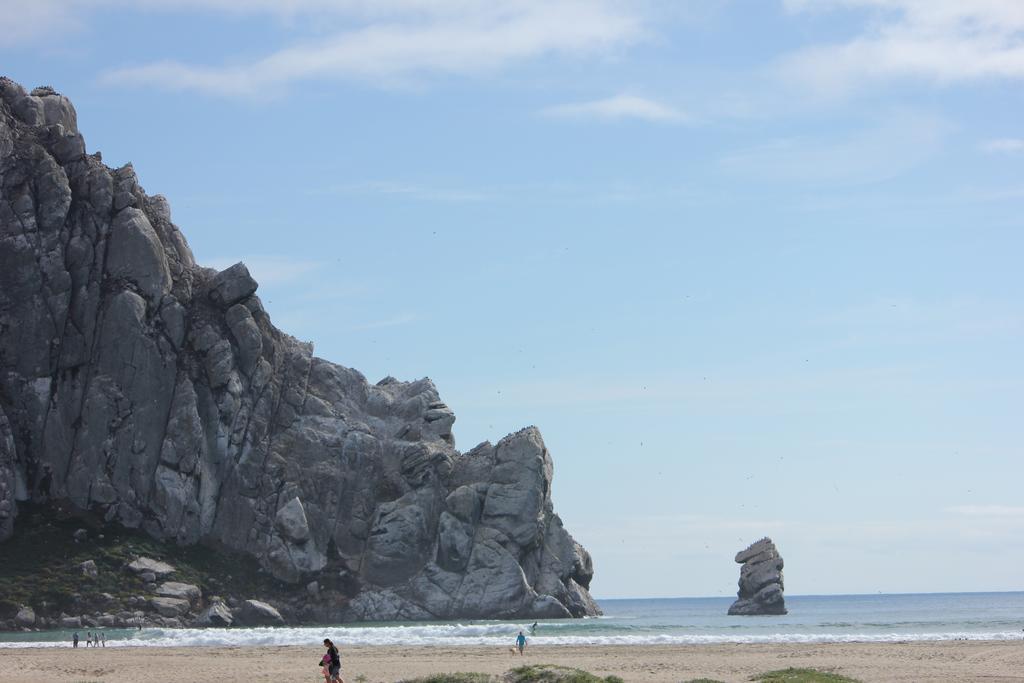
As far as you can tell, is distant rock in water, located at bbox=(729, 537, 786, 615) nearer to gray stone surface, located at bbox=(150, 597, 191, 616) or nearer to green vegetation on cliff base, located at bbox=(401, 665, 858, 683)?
gray stone surface, located at bbox=(150, 597, 191, 616)

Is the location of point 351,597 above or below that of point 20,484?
below

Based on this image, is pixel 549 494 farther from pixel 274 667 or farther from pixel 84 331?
pixel 274 667

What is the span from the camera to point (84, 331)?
4173 inches

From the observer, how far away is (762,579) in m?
128

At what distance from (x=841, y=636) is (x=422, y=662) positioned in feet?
108

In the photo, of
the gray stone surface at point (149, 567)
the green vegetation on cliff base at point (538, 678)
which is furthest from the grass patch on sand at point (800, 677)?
the gray stone surface at point (149, 567)

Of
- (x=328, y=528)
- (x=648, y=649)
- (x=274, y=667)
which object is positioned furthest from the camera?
(x=328, y=528)

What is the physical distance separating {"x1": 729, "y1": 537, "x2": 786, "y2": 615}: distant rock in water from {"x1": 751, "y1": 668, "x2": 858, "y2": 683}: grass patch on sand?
243 ft

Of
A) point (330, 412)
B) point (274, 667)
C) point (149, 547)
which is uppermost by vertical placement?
point (330, 412)

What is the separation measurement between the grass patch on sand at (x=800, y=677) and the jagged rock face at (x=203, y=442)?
51.8 metres

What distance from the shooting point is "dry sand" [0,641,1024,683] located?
54125mm

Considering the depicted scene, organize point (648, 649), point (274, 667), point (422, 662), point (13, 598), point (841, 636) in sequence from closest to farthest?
point (274, 667) → point (422, 662) → point (648, 649) → point (841, 636) → point (13, 598)

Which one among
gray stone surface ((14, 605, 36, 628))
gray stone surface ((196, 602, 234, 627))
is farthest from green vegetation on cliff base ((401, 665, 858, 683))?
gray stone surface ((14, 605, 36, 628))

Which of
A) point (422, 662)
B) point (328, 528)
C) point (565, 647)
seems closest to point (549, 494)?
point (328, 528)
